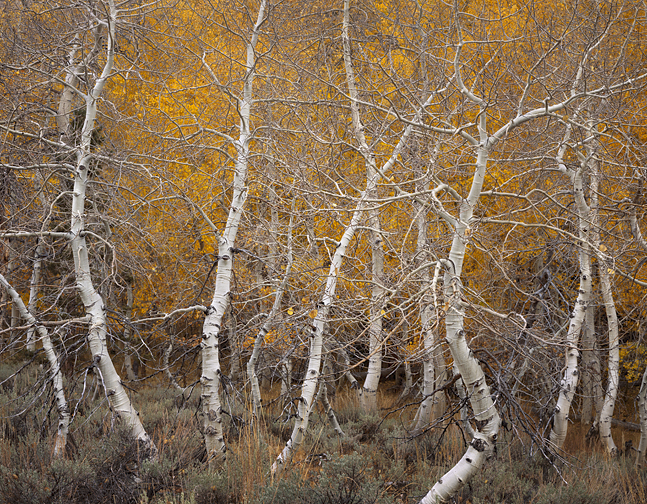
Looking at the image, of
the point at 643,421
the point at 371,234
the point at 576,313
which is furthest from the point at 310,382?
the point at 643,421

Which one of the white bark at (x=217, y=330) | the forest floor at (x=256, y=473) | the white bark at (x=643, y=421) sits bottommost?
the white bark at (x=643, y=421)

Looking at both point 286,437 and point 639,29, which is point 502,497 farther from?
point 639,29

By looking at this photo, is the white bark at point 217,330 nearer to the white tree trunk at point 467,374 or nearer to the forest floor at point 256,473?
the forest floor at point 256,473

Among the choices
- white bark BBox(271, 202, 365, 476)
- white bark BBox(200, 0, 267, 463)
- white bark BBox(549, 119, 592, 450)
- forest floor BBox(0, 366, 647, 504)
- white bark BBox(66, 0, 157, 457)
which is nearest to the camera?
forest floor BBox(0, 366, 647, 504)

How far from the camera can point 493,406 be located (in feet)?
14.5

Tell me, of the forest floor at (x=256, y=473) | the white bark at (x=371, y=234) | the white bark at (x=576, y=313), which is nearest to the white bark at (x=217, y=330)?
the forest floor at (x=256, y=473)

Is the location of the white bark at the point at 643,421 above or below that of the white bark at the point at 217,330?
below

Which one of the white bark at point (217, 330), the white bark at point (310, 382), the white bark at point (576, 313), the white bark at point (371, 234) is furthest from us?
the white bark at point (371, 234)

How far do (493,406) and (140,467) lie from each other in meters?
3.53

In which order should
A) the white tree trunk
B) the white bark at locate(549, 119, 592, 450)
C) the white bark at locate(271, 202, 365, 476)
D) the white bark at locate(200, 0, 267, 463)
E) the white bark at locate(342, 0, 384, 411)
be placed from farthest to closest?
the white bark at locate(342, 0, 384, 411) → the white bark at locate(549, 119, 592, 450) → the white bark at locate(200, 0, 267, 463) → the white bark at locate(271, 202, 365, 476) → the white tree trunk

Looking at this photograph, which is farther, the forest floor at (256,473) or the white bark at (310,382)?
the white bark at (310,382)

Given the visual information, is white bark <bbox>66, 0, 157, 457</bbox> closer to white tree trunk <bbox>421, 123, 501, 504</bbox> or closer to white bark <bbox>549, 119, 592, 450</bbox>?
white tree trunk <bbox>421, 123, 501, 504</bbox>

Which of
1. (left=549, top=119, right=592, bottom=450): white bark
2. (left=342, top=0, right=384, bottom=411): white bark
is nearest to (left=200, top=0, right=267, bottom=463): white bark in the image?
(left=342, top=0, right=384, bottom=411): white bark

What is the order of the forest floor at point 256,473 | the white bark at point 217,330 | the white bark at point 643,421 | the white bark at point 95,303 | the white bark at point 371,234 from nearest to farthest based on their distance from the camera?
the forest floor at point 256,473, the white bark at point 95,303, the white bark at point 217,330, the white bark at point 371,234, the white bark at point 643,421
